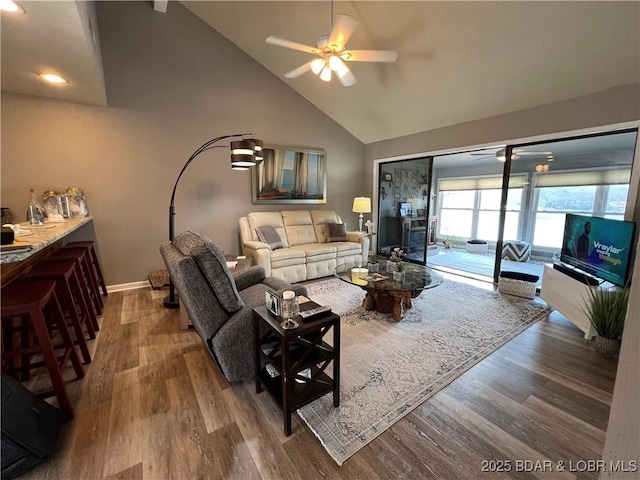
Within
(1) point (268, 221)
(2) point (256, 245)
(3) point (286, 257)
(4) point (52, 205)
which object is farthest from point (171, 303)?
(1) point (268, 221)

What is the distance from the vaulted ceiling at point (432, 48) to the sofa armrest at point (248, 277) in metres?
2.14

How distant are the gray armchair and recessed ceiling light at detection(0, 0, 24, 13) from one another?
1.62m

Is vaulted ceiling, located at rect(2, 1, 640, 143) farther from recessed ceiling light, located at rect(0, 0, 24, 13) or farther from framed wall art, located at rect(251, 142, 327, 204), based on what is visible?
framed wall art, located at rect(251, 142, 327, 204)

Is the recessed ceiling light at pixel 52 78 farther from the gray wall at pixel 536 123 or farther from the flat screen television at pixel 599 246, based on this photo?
the flat screen television at pixel 599 246

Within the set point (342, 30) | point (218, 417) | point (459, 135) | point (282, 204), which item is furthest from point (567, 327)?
point (282, 204)

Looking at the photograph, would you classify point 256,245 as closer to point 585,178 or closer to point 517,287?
point 517,287

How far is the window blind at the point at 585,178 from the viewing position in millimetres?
3243

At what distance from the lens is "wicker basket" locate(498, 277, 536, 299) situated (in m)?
3.39

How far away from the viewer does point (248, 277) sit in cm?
264

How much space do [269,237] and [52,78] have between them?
9.31 ft

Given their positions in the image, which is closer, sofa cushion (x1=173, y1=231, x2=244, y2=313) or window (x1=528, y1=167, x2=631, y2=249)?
sofa cushion (x1=173, y1=231, x2=244, y2=313)

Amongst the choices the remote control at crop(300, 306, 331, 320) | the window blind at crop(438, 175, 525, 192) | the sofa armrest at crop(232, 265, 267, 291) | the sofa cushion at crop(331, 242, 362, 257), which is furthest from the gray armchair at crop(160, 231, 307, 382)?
the window blind at crop(438, 175, 525, 192)

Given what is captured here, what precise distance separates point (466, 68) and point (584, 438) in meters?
3.58

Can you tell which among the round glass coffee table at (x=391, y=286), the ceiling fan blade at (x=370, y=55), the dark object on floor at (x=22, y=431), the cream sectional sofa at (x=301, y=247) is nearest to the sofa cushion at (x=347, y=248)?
the cream sectional sofa at (x=301, y=247)
